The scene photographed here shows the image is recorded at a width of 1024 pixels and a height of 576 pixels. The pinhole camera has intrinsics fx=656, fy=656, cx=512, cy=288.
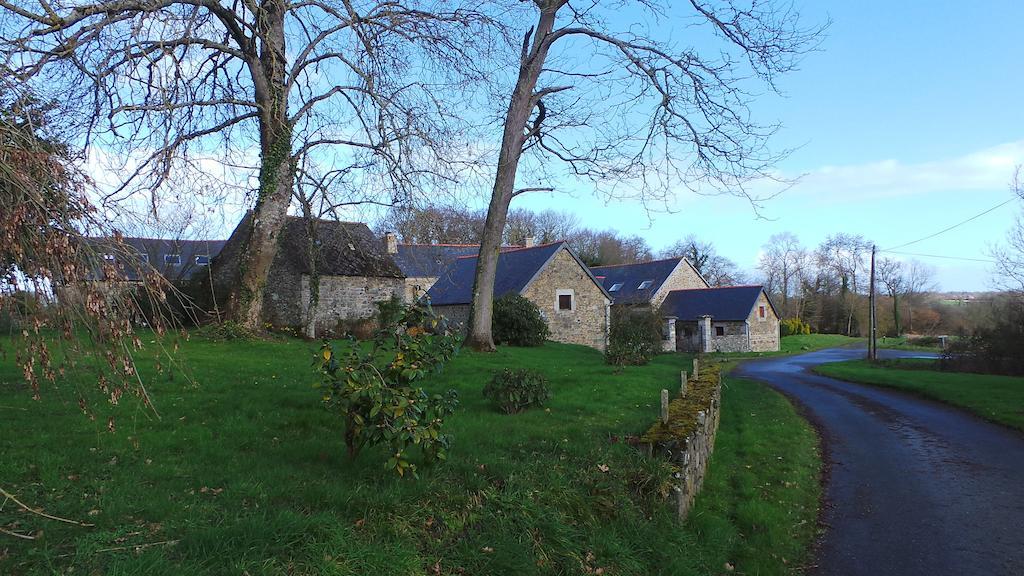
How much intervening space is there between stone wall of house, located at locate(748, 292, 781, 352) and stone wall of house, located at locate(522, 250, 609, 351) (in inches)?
574

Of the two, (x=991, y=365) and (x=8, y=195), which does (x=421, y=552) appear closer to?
(x=8, y=195)

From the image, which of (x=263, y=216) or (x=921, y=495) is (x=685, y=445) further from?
(x=263, y=216)

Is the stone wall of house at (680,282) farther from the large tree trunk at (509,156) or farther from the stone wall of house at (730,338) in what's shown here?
the large tree trunk at (509,156)

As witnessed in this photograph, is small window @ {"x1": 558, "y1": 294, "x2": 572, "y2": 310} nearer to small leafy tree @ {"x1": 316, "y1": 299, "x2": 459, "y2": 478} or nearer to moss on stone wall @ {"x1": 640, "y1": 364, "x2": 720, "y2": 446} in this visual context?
moss on stone wall @ {"x1": 640, "y1": 364, "x2": 720, "y2": 446}

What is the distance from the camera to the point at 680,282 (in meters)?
48.5

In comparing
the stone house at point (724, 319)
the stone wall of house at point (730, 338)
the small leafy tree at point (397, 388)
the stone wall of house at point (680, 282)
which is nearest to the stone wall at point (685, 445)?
the small leafy tree at point (397, 388)

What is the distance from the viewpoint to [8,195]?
3.07 meters

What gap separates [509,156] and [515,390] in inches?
395

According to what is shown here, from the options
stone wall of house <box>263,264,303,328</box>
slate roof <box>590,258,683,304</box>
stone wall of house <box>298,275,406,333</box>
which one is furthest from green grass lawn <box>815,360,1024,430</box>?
stone wall of house <box>263,264,303,328</box>

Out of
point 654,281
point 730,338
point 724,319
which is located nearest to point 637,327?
point 724,319

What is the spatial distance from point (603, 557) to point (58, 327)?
14.0 ft

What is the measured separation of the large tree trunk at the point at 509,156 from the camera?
18000mm

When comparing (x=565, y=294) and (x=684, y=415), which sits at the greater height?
(x=565, y=294)

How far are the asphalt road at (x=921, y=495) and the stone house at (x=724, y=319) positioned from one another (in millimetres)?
29716
